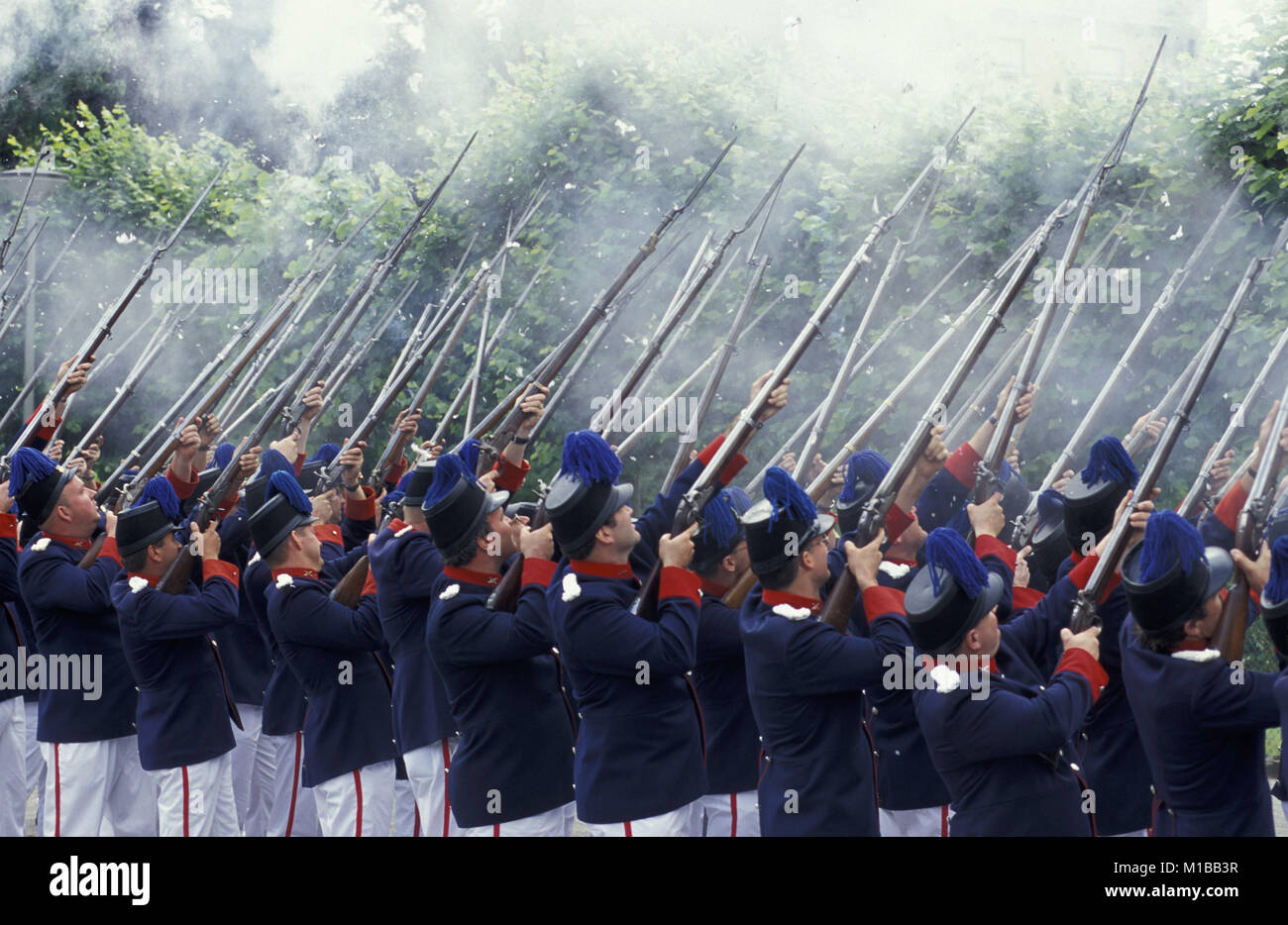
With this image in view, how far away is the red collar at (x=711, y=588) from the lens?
21.2ft

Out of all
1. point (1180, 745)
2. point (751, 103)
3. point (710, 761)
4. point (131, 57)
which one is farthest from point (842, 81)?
point (131, 57)

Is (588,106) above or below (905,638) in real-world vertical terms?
above

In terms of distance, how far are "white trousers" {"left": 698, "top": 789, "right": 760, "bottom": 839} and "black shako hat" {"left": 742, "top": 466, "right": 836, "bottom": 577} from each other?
162cm

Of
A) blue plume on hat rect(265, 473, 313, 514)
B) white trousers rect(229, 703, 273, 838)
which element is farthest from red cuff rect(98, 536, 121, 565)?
blue plume on hat rect(265, 473, 313, 514)

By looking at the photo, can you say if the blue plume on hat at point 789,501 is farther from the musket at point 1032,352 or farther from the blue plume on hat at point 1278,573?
the blue plume on hat at point 1278,573

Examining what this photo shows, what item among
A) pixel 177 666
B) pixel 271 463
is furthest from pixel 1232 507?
pixel 177 666

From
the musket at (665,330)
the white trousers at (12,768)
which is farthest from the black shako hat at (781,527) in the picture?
the white trousers at (12,768)

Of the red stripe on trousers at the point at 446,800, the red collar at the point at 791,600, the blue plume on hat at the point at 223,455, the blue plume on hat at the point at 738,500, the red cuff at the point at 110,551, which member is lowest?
the red stripe on trousers at the point at 446,800

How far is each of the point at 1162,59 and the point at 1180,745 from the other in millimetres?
7417

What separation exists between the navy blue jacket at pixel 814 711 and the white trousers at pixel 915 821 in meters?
0.83

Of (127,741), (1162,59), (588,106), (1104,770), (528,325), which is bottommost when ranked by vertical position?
(1104,770)

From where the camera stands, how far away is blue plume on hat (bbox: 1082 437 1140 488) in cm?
626

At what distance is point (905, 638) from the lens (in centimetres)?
537

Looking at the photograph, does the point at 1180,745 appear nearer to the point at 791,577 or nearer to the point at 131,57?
the point at 791,577
